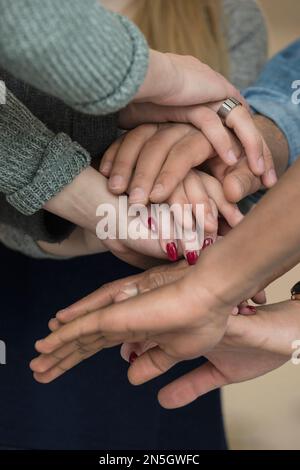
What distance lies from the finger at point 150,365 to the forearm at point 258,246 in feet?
0.42

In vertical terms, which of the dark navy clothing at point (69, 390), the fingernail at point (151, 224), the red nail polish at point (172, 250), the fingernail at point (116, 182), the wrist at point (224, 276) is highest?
the fingernail at point (116, 182)

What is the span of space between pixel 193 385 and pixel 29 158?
27cm

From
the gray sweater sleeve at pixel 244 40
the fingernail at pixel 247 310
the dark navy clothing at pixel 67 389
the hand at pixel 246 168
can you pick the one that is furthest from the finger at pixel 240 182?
the gray sweater sleeve at pixel 244 40

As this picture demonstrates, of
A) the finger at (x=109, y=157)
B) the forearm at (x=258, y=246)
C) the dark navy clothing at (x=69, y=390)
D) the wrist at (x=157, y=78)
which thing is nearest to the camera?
the forearm at (x=258, y=246)

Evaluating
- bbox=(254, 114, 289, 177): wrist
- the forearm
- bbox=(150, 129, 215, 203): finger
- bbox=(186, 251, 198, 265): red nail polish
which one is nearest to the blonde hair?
bbox=(254, 114, 289, 177): wrist

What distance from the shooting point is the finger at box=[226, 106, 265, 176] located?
0.74 meters

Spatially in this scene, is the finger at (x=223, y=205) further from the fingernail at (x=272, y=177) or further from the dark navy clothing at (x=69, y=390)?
the dark navy clothing at (x=69, y=390)

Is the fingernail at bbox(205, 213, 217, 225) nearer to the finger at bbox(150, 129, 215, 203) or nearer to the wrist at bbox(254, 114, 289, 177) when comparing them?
the finger at bbox(150, 129, 215, 203)

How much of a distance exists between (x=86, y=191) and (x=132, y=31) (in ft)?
0.54

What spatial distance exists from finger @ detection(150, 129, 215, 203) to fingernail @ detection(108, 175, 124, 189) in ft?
0.11

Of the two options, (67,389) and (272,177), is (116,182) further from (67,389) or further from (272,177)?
(67,389)

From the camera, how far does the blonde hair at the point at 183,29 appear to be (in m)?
1.02

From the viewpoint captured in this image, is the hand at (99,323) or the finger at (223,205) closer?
the hand at (99,323)

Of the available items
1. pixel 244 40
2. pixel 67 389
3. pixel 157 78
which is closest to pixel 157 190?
pixel 157 78
